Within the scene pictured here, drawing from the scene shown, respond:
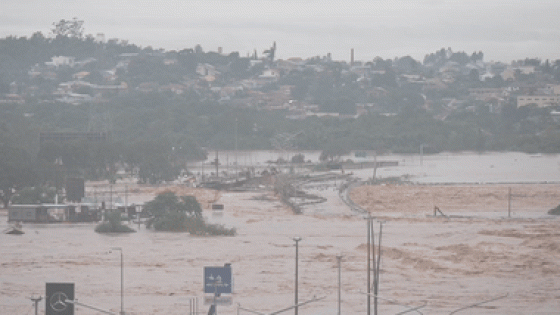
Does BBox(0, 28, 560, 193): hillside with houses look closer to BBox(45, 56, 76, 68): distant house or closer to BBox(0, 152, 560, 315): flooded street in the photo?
BBox(45, 56, 76, 68): distant house

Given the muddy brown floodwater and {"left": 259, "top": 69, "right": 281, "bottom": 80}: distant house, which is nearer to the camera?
the muddy brown floodwater

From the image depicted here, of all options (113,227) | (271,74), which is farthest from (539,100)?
(113,227)

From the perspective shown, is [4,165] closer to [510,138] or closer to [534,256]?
[534,256]

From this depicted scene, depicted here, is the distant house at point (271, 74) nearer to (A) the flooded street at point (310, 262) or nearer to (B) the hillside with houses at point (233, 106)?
(B) the hillside with houses at point (233, 106)

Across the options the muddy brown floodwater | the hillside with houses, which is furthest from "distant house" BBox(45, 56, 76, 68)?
the muddy brown floodwater

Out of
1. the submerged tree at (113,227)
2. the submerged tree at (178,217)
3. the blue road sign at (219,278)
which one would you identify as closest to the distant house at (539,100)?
the submerged tree at (178,217)

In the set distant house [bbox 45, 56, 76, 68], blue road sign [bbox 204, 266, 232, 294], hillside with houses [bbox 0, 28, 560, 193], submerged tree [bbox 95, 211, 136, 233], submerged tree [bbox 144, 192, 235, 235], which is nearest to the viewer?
blue road sign [bbox 204, 266, 232, 294]

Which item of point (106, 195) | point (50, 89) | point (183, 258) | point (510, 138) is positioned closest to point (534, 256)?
point (183, 258)

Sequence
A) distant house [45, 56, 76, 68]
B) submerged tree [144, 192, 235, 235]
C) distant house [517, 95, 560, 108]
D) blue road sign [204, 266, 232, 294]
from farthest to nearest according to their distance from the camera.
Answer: distant house [45, 56, 76, 68], distant house [517, 95, 560, 108], submerged tree [144, 192, 235, 235], blue road sign [204, 266, 232, 294]
